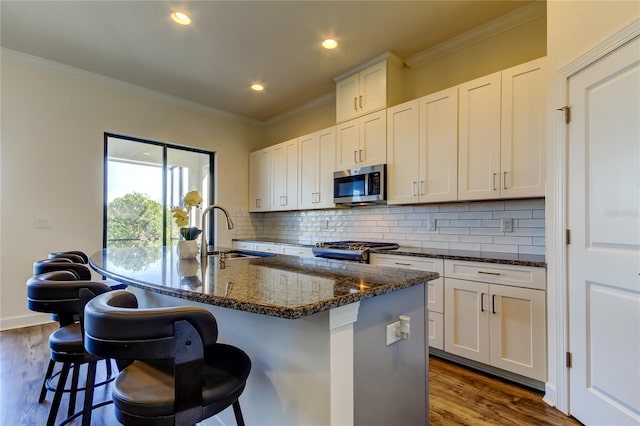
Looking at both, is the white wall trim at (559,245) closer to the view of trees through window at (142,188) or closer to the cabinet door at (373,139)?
the cabinet door at (373,139)

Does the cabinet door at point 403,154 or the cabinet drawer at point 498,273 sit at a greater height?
the cabinet door at point 403,154

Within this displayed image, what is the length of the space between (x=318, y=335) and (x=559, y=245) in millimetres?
1730

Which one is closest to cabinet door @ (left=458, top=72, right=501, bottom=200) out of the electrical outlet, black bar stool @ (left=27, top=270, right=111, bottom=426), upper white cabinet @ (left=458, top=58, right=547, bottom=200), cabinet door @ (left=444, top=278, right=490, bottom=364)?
upper white cabinet @ (left=458, top=58, right=547, bottom=200)

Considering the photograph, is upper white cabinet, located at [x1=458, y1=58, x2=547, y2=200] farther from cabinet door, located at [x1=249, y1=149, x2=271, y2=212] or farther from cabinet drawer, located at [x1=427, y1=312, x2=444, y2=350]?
cabinet door, located at [x1=249, y1=149, x2=271, y2=212]

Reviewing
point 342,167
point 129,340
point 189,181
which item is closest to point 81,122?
point 189,181

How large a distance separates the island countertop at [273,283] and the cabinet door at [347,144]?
211cm

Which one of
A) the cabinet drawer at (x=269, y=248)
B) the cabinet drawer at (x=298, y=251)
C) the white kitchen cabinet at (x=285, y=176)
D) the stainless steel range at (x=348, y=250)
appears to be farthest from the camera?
the white kitchen cabinet at (x=285, y=176)

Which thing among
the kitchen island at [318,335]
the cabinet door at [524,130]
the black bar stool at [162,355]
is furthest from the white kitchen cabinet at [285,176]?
the black bar stool at [162,355]

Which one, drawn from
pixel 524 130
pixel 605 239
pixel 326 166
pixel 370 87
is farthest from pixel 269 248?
pixel 605 239

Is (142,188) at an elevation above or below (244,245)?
above

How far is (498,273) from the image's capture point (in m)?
2.21

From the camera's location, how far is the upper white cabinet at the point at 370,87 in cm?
329

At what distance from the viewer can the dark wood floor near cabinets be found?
177 cm

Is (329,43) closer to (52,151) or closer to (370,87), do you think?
(370,87)
